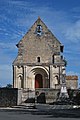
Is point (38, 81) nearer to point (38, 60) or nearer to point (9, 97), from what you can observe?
Result: point (38, 60)

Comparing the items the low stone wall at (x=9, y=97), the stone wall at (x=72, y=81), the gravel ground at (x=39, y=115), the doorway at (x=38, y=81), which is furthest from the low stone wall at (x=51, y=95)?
the gravel ground at (x=39, y=115)

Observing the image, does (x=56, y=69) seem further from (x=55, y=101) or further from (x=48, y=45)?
(x=55, y=101)

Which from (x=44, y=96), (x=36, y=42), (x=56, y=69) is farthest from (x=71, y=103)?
(x=36, y=42)

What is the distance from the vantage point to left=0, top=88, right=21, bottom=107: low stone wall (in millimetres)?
35594

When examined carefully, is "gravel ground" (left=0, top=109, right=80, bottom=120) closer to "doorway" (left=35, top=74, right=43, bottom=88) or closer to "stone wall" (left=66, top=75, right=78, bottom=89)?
"doorway" (left=35, top=74, right=43, bottom=88)

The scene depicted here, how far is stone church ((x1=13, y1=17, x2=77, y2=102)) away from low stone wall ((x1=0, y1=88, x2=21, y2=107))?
11438 millimetres

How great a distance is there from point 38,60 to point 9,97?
14072 mm

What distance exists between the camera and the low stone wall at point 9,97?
35594 mm

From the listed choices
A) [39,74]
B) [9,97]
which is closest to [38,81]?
[39,74]

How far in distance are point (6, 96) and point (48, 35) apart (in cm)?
1649

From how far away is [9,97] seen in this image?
35719 millimetres

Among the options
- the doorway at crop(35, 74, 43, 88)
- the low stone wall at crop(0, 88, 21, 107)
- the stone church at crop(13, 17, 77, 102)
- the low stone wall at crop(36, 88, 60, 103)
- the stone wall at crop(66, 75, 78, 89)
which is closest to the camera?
the low stone wall at crop(0, 88, 21, 107)

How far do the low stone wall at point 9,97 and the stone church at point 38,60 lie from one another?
1144 cm

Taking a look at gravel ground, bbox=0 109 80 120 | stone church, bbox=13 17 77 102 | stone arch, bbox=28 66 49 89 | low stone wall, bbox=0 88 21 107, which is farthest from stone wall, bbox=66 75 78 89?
gravel ground, bbox=0 109 80 120
